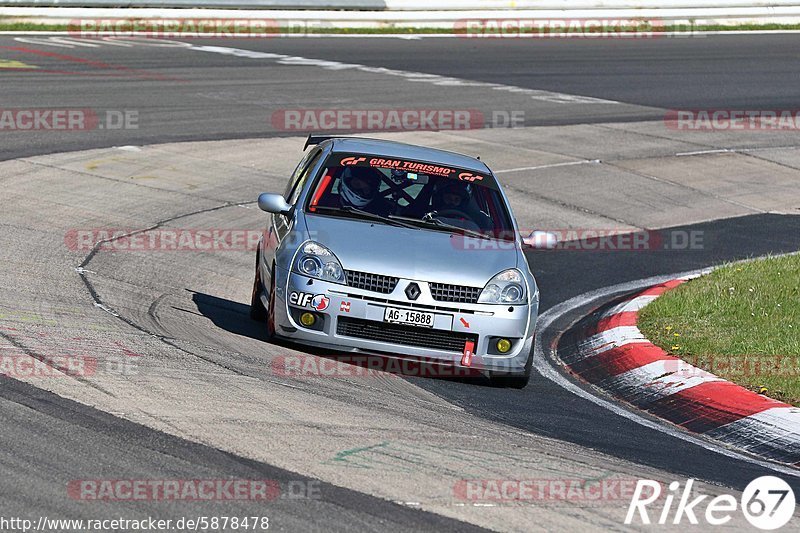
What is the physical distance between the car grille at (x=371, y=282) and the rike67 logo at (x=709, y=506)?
2634mm

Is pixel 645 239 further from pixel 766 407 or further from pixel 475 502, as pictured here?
pixel 475 502

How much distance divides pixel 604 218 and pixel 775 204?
2.83 m

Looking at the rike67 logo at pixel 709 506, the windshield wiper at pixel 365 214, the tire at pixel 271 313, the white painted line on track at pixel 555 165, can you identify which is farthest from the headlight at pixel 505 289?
the white painted line on track at pixel 555 165

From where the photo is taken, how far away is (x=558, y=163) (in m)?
17.6

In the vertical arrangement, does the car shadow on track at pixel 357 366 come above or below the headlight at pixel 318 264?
below

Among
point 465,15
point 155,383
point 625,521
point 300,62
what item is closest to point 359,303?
point 155,383

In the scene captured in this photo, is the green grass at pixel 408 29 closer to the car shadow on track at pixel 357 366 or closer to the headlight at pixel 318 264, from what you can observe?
the car shadow on track at pixel 357 366

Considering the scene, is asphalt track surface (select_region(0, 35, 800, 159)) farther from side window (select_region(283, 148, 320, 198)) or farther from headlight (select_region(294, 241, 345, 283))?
headlight (select_region(294, 241, 345, 283))

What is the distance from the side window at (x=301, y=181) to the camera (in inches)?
383

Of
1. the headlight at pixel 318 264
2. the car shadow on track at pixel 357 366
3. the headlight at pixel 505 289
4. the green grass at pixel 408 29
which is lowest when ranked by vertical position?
the car shadow on track at pixel 357 366

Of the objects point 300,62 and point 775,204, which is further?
point 300,62

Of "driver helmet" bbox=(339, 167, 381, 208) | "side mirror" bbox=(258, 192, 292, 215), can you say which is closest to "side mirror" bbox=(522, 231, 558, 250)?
"driver helmet" bbox=(339, 167, 381, 208)

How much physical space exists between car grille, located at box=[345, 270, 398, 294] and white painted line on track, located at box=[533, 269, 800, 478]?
1475 millimetres

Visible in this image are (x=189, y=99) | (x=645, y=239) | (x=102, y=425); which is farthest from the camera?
(x=189, y=99)
